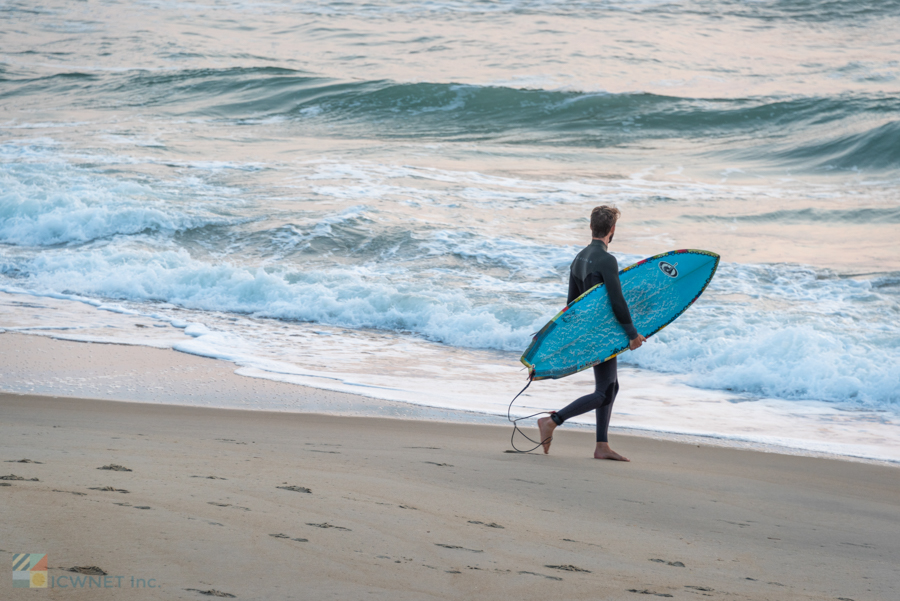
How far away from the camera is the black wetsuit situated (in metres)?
4.08

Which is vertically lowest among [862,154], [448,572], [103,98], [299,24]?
[448,572]

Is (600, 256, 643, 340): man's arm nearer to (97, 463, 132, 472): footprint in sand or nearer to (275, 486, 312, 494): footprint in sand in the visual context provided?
(275, 486, 312, 494): footprint in sand

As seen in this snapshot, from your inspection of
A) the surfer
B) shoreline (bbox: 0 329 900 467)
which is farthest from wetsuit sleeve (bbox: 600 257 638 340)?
shoreline (bbox: 0 329 900 467)

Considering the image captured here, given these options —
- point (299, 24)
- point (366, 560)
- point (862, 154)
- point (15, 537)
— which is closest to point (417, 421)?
point (366, 560)

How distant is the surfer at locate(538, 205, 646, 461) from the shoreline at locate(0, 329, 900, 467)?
2.79 feet

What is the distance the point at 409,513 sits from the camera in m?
2.87

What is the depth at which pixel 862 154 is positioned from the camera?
583 inches

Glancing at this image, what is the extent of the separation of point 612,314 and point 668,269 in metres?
0.72

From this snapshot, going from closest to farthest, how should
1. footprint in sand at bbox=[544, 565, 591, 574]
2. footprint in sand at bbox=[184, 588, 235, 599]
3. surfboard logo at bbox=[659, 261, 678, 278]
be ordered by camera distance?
footprint in sand at bbox=[184, 588, 235, 599] < footprint in sand at bbox=[544, 565, 591, 574] < surfboard logo at bbox=[659, 261, 678, 278]

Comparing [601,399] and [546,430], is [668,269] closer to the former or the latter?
[601,399]

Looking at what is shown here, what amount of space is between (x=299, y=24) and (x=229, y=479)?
29.3 metres

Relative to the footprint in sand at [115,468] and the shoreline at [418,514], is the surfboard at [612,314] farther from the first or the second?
the footprint in sand at [115,468]

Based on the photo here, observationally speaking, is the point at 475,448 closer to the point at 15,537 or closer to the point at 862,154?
the point at 15,537

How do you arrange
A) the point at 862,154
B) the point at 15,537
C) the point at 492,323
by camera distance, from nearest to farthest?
the point at 15,537
the point at 492,323
the point at 862,154
